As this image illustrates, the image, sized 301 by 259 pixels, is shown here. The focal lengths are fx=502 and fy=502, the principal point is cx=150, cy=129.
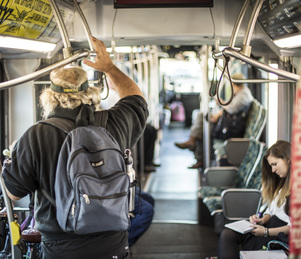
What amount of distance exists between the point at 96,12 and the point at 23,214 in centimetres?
179

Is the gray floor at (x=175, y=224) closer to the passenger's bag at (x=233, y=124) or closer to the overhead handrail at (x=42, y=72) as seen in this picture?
the passenger's bag at (x=233, y=124)

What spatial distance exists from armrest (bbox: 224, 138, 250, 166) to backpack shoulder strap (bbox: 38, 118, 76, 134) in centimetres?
431

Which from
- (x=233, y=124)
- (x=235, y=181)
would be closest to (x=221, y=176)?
(x=235, y=181)

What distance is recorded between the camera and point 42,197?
2424mm

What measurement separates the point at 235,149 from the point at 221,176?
937mm

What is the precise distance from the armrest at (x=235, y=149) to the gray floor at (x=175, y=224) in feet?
2.81

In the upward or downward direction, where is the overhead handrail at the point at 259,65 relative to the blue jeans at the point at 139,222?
upward

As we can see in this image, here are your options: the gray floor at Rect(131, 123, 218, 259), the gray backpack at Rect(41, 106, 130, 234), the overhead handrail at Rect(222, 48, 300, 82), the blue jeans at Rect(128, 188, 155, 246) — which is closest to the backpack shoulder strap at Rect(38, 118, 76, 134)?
the gray backpack at Rect(41, 106, 130, 234)

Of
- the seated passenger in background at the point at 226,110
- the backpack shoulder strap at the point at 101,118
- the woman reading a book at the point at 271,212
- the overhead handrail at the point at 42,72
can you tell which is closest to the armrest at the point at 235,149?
the seated passenger in background at the point at 226,110

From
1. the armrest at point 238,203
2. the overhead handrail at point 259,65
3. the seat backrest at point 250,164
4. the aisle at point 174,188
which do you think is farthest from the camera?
the aisle at point 174,188

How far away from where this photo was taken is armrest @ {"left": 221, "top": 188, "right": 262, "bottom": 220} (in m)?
4.62

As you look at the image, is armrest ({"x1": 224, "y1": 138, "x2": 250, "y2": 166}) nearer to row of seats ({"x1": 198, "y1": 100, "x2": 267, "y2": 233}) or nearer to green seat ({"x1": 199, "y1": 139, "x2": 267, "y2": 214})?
row of seats ({"x1": 198, "y1": 100, "x2": 267, "y2": 233})

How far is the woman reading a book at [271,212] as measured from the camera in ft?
12.1

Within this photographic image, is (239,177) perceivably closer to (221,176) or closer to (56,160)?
(221,176)
